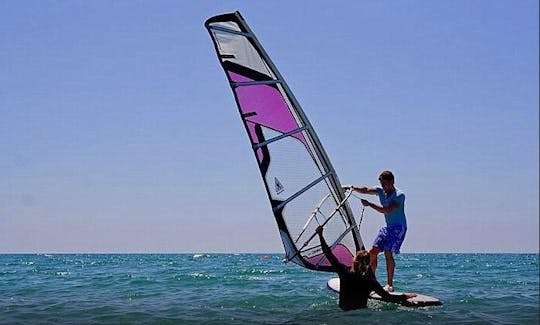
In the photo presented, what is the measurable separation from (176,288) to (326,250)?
6.39m

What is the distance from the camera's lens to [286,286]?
12.5 metres

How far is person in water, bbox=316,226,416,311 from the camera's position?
22.8ft

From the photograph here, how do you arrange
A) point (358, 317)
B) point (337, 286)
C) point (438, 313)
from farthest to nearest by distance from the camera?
point (337, 286) < point (438, 313) < point (358, 317)

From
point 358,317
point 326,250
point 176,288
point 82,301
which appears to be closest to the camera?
point 326,250

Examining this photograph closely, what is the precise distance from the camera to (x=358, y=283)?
282 inches

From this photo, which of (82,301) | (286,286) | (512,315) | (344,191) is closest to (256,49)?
(344,191)

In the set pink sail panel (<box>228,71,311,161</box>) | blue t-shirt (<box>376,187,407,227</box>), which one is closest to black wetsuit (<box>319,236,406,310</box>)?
blue t-shirt (<box>376,187,407,227</box>)

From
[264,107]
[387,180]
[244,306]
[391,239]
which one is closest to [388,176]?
[387,180]

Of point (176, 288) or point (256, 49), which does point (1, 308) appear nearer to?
point (176, 288)

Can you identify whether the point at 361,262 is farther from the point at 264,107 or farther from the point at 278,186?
the point at 264,107

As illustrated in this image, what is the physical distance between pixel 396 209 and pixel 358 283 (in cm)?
111

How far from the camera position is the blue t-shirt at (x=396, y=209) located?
7.64 m

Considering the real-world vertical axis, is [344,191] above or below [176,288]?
above

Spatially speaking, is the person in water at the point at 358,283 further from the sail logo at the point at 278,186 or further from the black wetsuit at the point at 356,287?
the sail logo at the point at 278,186
